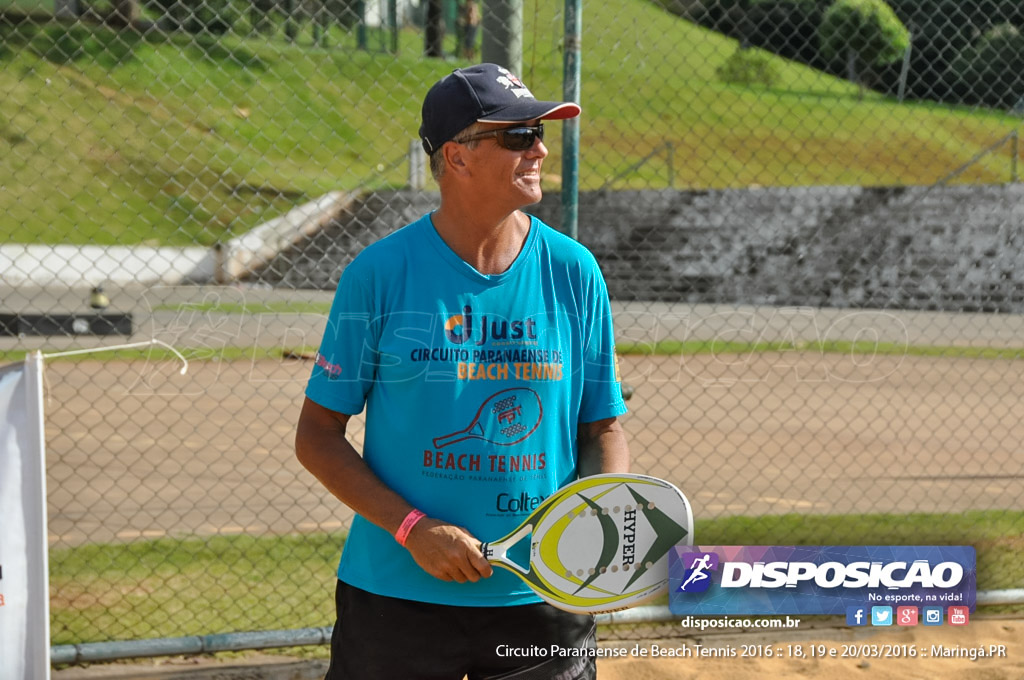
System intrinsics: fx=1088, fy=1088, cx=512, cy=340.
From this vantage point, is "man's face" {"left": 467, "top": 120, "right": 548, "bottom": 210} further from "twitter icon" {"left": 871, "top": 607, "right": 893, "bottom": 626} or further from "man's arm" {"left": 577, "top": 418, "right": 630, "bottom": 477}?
"twitter icon" {"left": 871, "top": 607, "right": 893, "bottom": 626}

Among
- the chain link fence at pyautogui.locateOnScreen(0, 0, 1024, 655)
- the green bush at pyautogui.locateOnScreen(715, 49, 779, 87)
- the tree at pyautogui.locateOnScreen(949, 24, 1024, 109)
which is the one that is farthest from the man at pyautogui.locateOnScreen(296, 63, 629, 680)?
the green bush at pyautogui.locateOnScreen(715, 49, 779, 87)

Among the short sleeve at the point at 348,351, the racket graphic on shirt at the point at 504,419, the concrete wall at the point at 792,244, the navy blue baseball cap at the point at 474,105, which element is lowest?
the concrete wall at the point at 792,244

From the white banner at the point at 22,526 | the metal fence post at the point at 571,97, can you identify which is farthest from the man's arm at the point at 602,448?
the metal fence post at the point at 571,97

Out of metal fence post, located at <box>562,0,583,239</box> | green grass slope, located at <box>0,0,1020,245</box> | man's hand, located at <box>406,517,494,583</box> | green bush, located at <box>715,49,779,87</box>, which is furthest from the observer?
green bush, located at <box>715,49,779,87</box>

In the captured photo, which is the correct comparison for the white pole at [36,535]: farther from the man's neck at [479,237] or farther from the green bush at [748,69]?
the green bush at [748,69]

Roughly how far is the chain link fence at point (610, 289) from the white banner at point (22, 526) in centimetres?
132

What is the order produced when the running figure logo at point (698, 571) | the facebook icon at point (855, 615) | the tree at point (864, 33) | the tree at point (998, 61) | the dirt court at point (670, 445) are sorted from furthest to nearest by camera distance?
the tree at point (864, 33) → the tree at point (998, 61) → the dirt court at point (670, 445) → the facebook icon at point (855, 615) → the running figure logo at point (698, 571)

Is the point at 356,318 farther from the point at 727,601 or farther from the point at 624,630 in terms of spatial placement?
the point at 624,630

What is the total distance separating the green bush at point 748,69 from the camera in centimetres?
3638

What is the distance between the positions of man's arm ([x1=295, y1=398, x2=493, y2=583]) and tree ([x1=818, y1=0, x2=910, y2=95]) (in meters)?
34.5

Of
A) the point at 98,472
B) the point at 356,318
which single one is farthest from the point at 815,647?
the point at 98,472

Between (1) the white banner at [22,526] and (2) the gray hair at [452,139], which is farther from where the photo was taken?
(1) the white banner at [22,526]

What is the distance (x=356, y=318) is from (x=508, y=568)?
24.0 inches

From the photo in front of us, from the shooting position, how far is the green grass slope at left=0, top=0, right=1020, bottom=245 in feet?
81.0
